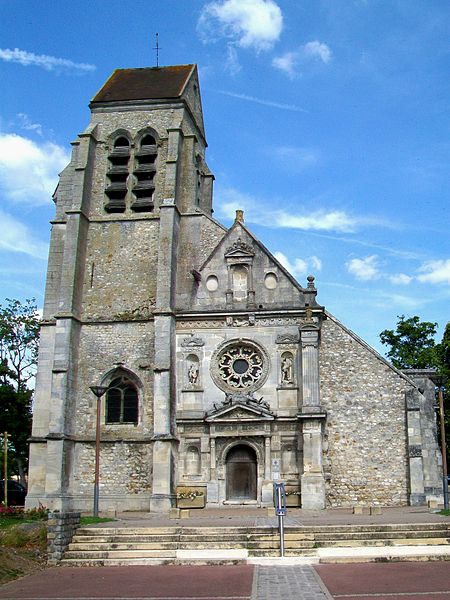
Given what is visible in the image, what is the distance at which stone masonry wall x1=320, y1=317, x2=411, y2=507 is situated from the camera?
2658 cm

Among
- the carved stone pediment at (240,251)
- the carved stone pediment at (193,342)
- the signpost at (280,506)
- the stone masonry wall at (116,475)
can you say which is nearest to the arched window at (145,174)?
the carved stone pediment at (240,251)

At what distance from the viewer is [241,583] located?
484 inches

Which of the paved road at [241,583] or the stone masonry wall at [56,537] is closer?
the paved road at [241,583]

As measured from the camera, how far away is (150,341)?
93.3 ft

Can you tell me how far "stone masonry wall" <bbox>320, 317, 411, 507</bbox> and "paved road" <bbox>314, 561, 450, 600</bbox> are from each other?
12.6 meters

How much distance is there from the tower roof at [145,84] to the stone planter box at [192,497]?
17.1m

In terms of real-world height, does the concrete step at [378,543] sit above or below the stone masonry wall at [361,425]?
below

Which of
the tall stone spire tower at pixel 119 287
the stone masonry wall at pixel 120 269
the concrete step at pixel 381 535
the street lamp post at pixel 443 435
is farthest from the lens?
the stone masonry wall at pixel 120 269

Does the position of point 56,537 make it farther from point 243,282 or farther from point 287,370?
point 243,282

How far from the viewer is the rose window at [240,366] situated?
27844mm

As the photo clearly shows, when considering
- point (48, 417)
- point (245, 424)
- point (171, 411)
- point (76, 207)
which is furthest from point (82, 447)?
point (76, 207)

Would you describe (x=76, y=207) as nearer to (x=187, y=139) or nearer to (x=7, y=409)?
(x=187, y=139)

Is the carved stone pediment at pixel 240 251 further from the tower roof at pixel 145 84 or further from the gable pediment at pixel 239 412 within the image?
the tower roof at pixel 145 84

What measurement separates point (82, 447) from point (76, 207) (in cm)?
994
